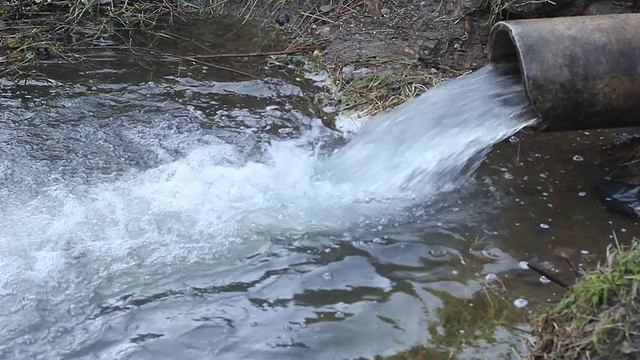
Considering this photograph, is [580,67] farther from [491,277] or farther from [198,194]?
[198,194]

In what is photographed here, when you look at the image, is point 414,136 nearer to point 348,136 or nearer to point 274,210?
point 348,136

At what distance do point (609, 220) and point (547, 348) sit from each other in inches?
62.2

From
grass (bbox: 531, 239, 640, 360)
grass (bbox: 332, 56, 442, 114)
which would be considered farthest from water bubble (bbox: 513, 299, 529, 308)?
grass (bbox: 332, 56, 442, 114)

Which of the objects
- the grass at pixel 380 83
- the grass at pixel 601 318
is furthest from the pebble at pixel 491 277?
the grass at pixel 380 83

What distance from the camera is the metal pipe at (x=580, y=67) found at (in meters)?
3.85

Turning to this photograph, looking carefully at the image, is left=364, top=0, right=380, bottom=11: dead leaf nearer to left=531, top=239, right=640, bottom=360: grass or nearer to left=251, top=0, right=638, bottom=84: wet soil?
left=251, top=0, right=638, bottom=84: wet soil

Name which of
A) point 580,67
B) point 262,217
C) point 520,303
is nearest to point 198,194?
point 262,217

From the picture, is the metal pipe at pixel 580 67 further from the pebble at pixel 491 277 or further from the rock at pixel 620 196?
the pebble at pixel 491 277

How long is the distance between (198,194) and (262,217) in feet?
1.47

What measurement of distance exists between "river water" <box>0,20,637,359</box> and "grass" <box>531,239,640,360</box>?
510 millimetres

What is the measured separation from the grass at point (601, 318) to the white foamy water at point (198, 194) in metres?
1.60

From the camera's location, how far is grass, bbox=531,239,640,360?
253cm

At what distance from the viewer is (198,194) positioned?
175 inches

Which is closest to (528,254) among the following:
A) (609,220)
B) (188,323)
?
(609,220)
